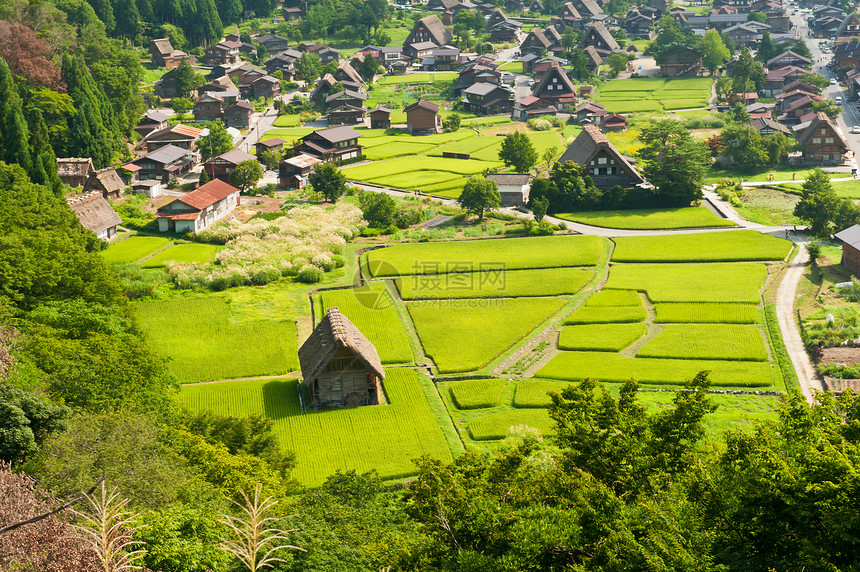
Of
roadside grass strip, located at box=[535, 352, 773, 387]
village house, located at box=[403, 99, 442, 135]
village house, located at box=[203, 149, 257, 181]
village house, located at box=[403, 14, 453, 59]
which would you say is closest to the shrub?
roadside grass strip, located at box=[535, 352, 773, 387]

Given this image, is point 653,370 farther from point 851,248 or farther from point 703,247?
point 851,248

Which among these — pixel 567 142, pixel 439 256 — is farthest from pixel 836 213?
pixel 567 142

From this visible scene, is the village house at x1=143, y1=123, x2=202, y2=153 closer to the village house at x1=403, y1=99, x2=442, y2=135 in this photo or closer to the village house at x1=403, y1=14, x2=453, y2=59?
the village house at x1=403, y1=99, x2=442, y2=135

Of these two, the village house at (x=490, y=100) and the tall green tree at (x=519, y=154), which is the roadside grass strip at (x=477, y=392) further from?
the village house at (x=490, y=100)

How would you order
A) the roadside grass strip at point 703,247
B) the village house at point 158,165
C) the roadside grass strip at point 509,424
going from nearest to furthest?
the roadside grass strip at point 509,424, the roadside grass strip at point 703,247, the village house at point 158,165

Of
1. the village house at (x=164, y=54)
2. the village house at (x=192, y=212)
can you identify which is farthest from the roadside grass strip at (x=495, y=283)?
the village house at (x=164, y=54)

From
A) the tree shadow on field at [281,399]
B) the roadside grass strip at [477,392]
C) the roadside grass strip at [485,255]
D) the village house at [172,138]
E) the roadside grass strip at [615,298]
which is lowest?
the roadside grass strip at [485,255]

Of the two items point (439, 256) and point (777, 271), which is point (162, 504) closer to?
point (439, 256)
